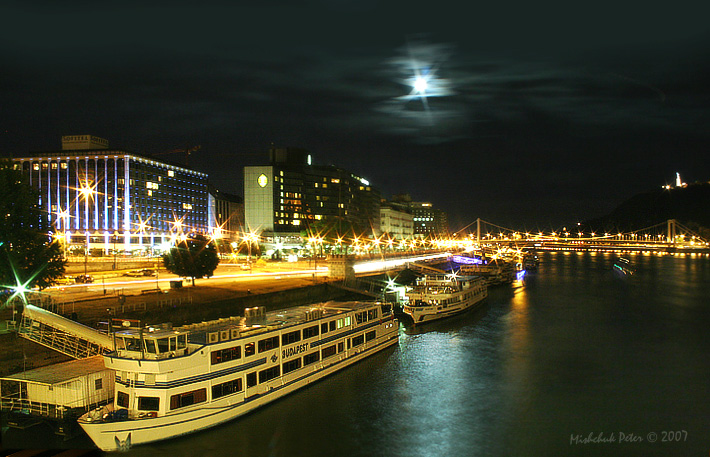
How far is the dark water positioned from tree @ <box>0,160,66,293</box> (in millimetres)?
10980

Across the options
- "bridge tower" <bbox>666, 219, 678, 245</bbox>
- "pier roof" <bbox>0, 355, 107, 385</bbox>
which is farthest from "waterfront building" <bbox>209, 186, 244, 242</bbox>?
"bridge tower" <bbox>666, 219, 678, 245</bbox>

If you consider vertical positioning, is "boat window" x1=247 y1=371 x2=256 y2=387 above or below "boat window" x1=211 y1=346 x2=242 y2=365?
below

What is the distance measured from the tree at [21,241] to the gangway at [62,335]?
234 centimetres

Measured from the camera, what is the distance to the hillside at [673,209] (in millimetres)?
160650

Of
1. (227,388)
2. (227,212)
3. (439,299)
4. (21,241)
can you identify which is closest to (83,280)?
(21,241)

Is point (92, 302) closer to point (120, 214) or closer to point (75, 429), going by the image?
point (75, 429)

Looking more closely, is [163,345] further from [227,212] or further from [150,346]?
[227,212]

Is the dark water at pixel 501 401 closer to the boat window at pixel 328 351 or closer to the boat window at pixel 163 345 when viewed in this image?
the boat window at pixel 328 351

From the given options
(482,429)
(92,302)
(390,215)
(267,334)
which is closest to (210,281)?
(92,302)

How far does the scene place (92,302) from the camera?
24.6m

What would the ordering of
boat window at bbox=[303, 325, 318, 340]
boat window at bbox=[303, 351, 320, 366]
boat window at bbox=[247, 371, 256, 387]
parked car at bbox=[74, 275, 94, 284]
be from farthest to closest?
1. parked car at bbox=[74, 275, 94, 284]
2. boat window at bbox=[303, 325, 318, 340]
3. boat window at bbox=[303, 351, 320, 366]
4. boat window at bbox=[247, 371, 256, 387]

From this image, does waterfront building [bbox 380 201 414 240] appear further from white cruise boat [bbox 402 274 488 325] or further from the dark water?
the dark water

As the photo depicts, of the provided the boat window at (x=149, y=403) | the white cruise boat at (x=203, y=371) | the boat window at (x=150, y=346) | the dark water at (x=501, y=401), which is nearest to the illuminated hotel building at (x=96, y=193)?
the dark water at (x=501, y=401)

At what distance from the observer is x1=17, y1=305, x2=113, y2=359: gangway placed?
16.4 m
